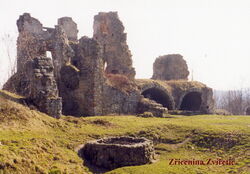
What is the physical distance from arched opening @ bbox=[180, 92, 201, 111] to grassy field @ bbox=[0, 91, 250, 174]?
16.9 metres

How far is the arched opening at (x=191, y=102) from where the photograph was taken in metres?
31.2

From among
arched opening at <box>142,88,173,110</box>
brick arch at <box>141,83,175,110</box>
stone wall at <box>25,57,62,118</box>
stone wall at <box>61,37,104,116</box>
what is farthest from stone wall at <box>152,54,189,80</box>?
stone wall at <box>25,57,62,118</box>

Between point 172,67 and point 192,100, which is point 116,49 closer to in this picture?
point 192,100

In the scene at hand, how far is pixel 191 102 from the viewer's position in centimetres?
3228

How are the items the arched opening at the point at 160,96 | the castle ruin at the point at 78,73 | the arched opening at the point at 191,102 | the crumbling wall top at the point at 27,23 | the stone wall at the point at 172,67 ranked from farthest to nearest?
1. the stone wall at the point at 172,67
2. the arched opening at the point at 191,102
3. the arched opening at the point at 160,96
4. the crumbling wall top at the point at 27,23
5. the castle ruin at the point at 78,73

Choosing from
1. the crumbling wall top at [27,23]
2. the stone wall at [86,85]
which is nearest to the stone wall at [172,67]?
the stone wall at [86,85]

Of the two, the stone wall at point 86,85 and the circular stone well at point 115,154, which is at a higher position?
the stone wall at point 86,85

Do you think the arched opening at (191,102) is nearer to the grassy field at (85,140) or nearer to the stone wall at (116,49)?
the stone wall at (116,49)

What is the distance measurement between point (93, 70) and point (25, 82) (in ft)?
17.3

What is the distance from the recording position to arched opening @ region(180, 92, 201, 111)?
31.2 metres

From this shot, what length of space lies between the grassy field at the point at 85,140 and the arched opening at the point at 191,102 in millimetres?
16921

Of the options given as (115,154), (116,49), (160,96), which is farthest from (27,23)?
(160,96)

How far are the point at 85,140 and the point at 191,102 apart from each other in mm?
22845

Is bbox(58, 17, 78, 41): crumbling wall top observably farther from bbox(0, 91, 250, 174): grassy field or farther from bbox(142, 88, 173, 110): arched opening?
bbox(0, 91, 250, 174): grassy field
